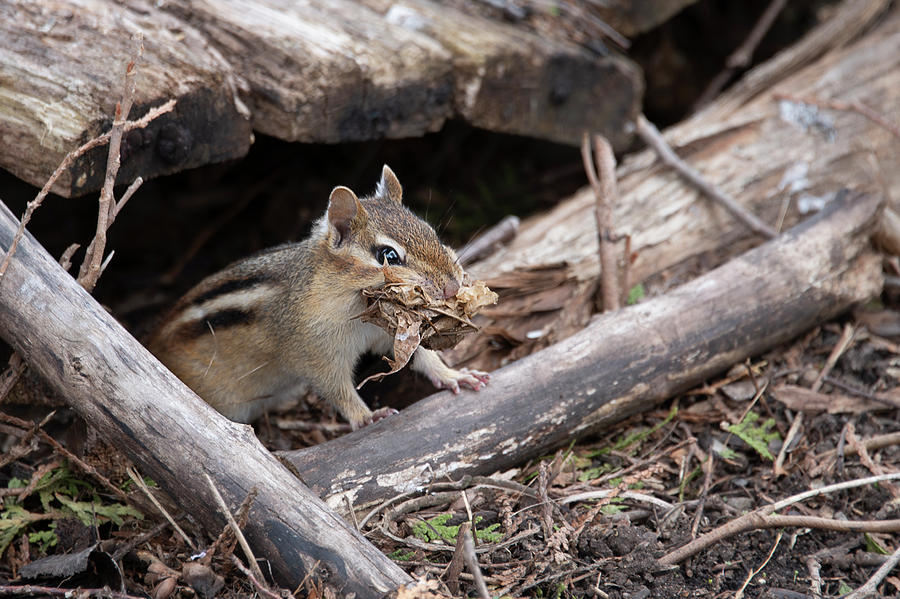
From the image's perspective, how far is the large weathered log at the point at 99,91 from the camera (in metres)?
3.86

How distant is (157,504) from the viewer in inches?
135

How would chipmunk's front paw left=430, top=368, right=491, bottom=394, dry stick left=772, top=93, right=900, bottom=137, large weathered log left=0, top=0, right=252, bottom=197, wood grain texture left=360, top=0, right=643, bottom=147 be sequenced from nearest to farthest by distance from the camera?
1. large weathered log left=0, top=0, right=252, bottom=197
2. chipmunk's front paw left=430, top=368, right=491, bottom=394
3. wood grain texture left=360, top=0, right=643, bottom=147
4. dry stick left=772, top=93, right=900, bottom=137

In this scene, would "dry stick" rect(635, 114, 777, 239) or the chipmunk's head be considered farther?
"dry stick" rect(635, 114, 777, 239)

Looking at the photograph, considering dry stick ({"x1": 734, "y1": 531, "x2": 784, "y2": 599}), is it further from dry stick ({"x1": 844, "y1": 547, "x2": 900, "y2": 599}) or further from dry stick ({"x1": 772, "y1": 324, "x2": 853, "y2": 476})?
dry stick ({"x1": 772, "y1": 324, "x2": 853, "y2": 476})

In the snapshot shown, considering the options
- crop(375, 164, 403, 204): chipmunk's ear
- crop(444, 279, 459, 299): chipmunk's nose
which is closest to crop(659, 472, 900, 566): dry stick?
crop(444, 279, 459, 299): chipmunk's nose

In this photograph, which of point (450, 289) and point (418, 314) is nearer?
point (418, 314)

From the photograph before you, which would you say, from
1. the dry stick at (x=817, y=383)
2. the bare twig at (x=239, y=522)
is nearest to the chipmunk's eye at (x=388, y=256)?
the bare twig at (x=239, y=522)

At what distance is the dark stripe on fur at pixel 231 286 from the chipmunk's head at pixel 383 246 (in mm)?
497

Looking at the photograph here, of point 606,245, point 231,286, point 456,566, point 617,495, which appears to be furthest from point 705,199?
point 456,566

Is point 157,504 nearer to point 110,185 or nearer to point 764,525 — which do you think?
point 110,185

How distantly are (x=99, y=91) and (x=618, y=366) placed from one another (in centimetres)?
295

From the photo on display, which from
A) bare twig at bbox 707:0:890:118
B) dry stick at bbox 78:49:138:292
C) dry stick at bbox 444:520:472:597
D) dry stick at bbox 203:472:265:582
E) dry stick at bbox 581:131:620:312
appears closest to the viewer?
dry stick at bbox 203:472:265:582

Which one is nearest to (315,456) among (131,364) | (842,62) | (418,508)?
(418,508)

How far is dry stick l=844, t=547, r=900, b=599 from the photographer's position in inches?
134
